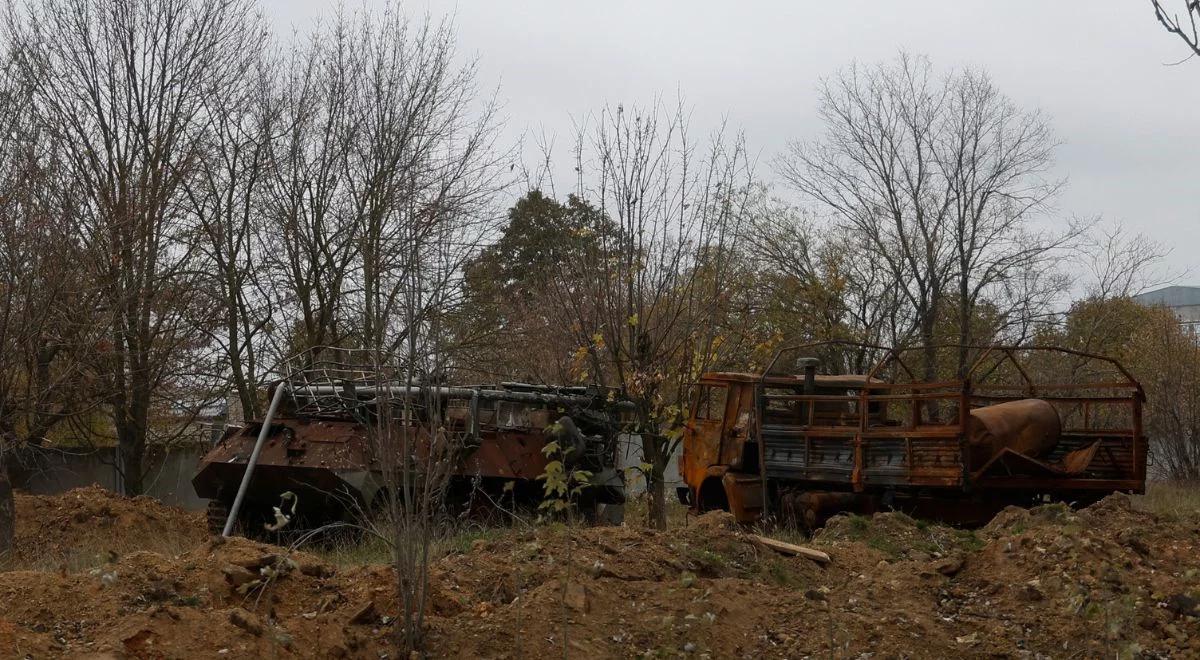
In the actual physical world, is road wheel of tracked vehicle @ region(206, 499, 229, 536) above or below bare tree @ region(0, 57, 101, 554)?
below

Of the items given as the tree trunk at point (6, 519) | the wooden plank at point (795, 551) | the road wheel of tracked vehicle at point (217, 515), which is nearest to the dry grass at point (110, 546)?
the tree trunk at point (6, 519)

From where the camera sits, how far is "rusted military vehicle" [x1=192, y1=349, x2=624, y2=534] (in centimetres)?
1372

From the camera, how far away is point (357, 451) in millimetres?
13844

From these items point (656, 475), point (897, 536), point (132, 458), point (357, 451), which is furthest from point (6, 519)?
point (897, 536)

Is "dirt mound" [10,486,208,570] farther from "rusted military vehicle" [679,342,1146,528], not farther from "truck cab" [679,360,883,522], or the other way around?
"rusted military vehicle" [679,342,1146,528]

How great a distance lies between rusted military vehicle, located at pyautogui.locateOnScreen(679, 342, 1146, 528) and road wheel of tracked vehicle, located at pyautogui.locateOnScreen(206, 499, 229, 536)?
236 inches

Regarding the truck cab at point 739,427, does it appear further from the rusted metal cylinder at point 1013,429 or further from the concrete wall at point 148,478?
the concrete wall at point 148,478

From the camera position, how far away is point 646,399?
12719 millimetres

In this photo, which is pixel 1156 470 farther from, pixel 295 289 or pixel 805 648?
pixel 805 648

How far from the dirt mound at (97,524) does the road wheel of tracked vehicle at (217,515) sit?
1.14 feet

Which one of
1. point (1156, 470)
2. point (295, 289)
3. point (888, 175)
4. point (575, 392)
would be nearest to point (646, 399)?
point (575, 392)

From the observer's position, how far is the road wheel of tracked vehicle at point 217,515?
14.8 metres

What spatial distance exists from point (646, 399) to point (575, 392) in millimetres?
2553

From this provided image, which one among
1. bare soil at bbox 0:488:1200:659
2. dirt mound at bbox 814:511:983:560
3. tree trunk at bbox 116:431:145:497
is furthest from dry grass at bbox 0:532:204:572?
dirt mound at bbox 814:511:983:560
